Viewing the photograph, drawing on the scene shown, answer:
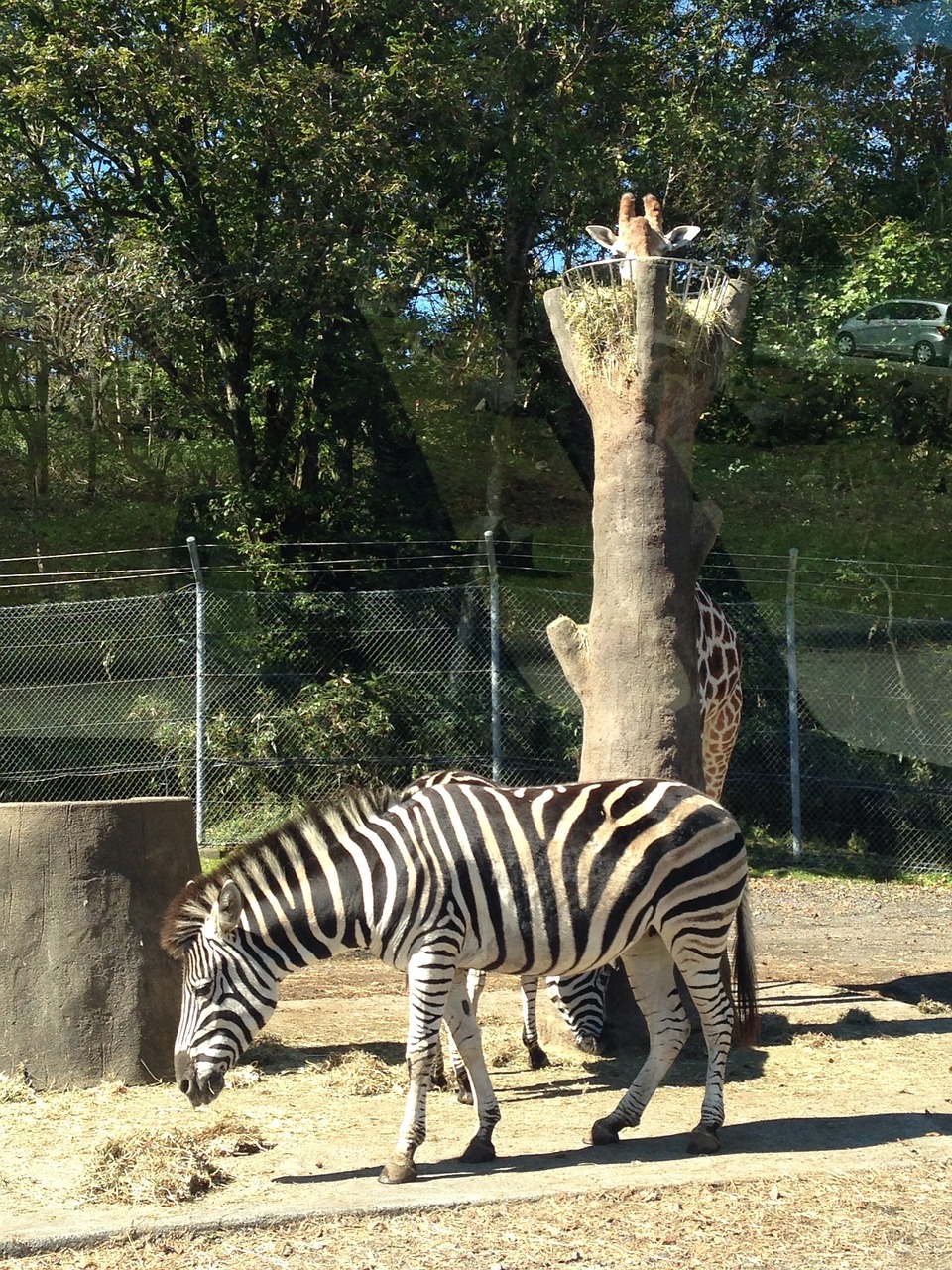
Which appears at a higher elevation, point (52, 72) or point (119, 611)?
point (52, 72)

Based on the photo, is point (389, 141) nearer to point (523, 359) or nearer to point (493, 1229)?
point (523, 359)

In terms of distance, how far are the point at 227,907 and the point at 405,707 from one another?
25.4 ft

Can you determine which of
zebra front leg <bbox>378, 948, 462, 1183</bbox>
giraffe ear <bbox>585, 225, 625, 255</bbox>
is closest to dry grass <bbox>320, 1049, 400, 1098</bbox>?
zebra front leg <bbox>378, 948, 462, 1183</bbox>

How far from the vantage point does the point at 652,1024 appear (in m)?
5.74

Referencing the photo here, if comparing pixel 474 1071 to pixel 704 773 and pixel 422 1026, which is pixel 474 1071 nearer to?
pixel 422 1026

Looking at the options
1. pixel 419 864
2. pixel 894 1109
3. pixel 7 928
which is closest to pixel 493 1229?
pixel 419 864

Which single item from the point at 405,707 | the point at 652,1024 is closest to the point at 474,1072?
the point at 652,1024

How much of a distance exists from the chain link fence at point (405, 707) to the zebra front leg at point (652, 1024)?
→ 6.44 meters

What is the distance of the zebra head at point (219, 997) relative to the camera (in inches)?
205

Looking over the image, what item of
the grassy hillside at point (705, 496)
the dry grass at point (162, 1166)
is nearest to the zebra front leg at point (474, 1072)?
the dry grass at point (162, 1166)

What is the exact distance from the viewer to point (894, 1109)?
604cm

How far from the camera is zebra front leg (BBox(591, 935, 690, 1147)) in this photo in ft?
18.1

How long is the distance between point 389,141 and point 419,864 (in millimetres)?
9625

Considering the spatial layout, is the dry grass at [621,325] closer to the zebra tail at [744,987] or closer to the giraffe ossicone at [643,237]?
the giraffe ossicone at [643,237]
